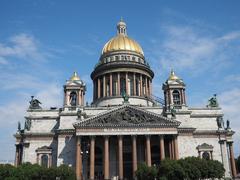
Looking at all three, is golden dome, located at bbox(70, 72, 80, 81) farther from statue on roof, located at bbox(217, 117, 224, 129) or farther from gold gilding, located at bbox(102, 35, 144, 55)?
Answer: statue on roof, located at bbox(217, 117, 224, 129)

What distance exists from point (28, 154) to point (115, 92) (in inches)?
875

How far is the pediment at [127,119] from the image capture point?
5412 centimetres

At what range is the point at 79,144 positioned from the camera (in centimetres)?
5338

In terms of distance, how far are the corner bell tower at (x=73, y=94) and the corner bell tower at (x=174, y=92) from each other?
52.8ft

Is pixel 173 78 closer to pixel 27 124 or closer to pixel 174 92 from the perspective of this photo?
pixel 174 92

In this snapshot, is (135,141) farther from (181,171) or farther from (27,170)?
(27,170)

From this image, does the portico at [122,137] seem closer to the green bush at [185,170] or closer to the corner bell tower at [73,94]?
the corner bell tower at [73,94]

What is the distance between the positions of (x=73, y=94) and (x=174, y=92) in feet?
63.0

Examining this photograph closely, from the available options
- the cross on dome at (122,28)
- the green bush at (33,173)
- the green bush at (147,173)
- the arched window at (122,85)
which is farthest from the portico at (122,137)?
the cross on dome at (122,28)

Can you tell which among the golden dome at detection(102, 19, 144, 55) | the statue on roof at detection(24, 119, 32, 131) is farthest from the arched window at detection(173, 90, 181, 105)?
the statue on roof at detection(24, 119, 32, 131)

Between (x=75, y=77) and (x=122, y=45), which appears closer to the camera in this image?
(x=75, y=77)

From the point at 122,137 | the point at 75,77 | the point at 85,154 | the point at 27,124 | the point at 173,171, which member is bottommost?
the point at 173,171

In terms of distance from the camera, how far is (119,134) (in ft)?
176

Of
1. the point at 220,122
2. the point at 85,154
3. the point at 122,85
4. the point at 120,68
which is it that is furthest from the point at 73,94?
the point at 220,122
